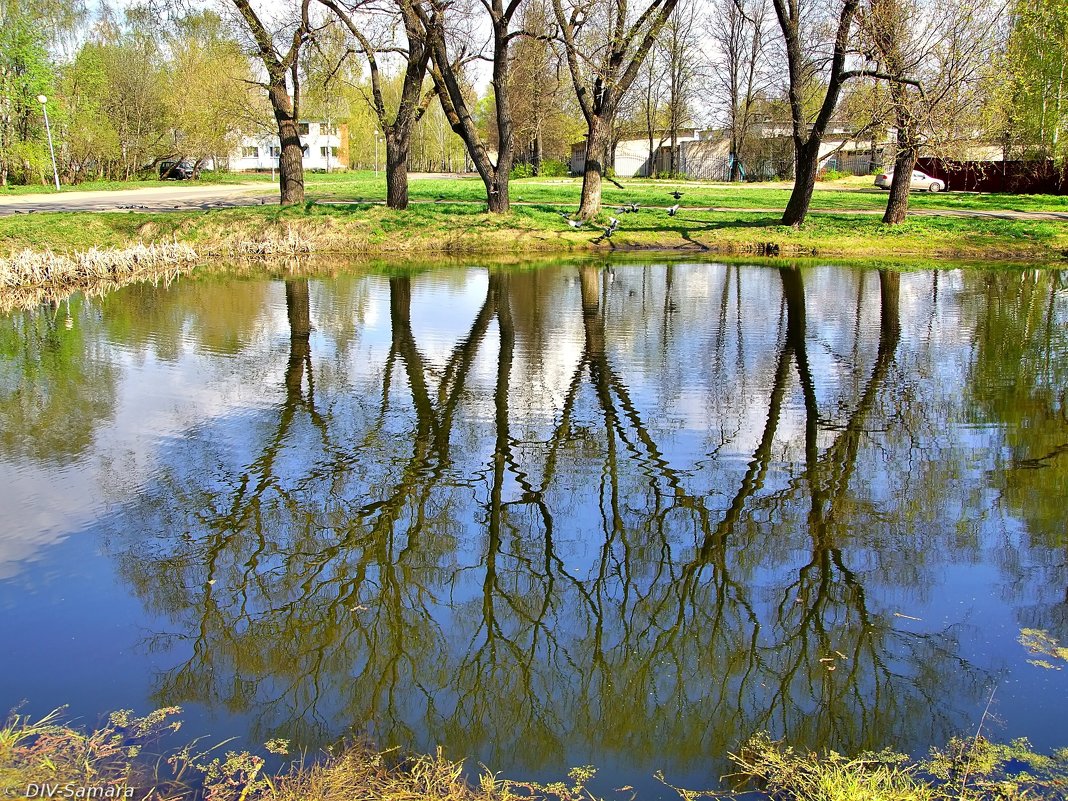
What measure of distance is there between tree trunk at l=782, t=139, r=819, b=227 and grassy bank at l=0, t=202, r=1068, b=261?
1.54 ft

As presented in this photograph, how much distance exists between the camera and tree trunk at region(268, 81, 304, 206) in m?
26.7

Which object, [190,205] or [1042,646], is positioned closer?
[1042,646]

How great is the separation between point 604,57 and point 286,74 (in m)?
9.13

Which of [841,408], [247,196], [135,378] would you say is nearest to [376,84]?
[247,196]

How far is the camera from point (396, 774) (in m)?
4.37

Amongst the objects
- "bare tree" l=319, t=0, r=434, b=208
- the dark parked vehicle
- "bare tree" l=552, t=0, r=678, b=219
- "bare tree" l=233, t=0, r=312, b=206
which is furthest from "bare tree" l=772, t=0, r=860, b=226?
the dark parked vehicle

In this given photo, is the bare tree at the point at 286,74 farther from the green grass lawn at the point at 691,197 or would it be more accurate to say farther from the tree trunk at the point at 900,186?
the tree trunk at the point at 900,186

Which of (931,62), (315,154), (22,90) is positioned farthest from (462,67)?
(315,154)

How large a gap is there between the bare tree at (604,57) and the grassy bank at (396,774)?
2115 centimetres

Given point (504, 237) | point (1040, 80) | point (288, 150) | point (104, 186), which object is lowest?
point (504, 237)

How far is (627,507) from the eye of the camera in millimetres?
7738

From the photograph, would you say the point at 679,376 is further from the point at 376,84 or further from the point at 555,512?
the point at 376,84

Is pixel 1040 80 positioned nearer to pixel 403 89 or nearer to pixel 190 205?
pixel 403 89

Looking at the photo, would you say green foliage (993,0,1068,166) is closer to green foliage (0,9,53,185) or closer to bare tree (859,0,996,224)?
bare tree (859,0,996,224)
